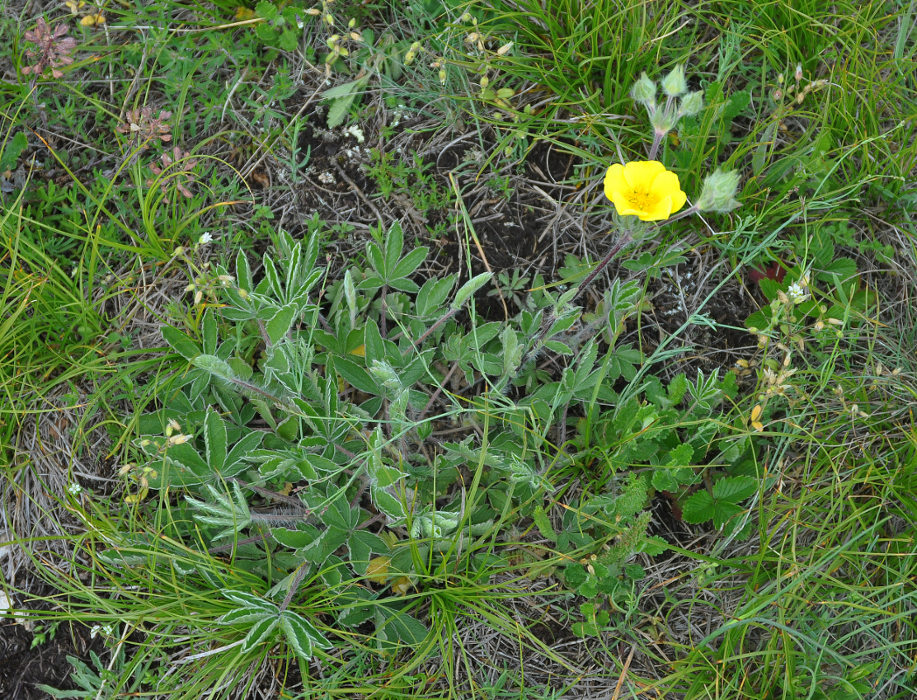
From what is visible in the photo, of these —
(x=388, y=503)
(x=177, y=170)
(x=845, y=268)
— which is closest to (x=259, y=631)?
(x=388, y=503)

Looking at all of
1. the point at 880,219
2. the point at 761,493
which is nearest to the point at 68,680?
the point at 761,493

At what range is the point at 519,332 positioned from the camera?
2.12m

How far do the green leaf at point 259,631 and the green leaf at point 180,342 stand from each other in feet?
2.43

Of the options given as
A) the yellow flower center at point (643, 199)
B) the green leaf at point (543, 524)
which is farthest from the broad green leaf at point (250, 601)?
the yellow flower center at point (643, 199)

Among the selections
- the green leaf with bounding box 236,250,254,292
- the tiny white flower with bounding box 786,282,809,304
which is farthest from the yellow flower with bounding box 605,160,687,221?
the green leaf with bounding box 236,250,254,292

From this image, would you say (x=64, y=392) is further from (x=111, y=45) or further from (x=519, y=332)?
(x=519, y=332)

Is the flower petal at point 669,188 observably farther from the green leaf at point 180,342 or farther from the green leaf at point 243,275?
the green leaf at point 180,342

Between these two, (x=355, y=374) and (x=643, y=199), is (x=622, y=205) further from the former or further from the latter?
(x=355, y=374)

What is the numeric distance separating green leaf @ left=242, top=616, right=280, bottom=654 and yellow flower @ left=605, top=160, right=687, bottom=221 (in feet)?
4.48

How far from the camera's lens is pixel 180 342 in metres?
1.95

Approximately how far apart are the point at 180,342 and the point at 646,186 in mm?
1359

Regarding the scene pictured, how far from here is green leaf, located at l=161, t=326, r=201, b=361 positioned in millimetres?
1929

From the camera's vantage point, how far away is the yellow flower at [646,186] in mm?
1770

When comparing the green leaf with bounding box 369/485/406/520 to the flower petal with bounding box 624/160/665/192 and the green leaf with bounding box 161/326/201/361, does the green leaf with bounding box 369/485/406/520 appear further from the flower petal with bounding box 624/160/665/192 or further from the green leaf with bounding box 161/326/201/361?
the flower petal with bounding box 624/160/665/192
